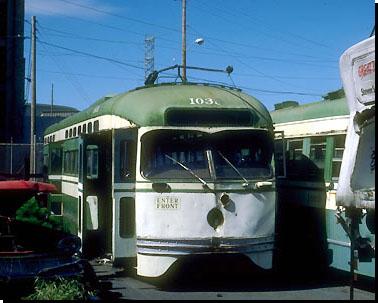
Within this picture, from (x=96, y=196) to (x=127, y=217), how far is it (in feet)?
4.86

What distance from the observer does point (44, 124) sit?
173ft

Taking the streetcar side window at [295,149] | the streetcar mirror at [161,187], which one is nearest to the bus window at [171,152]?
the streetcar mirror at [161,187]

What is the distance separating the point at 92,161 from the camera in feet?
39.6

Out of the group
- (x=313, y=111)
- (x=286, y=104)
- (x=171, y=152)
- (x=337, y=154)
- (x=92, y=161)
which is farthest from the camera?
(x=286, y=104)

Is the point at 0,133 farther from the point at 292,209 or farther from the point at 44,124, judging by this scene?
the point at 292,209

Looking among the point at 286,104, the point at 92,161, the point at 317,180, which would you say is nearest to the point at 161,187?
the point at 92,161

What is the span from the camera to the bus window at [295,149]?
1233cm

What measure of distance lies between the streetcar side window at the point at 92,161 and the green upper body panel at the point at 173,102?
2.22 ft

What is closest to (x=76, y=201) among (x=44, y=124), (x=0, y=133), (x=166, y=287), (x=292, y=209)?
(x=166, y=287)

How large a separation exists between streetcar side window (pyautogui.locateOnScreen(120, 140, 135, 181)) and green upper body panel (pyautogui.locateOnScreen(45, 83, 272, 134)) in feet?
1.09

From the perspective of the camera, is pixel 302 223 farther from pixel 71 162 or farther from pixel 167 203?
pixel 71 162

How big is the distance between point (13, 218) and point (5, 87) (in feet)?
126

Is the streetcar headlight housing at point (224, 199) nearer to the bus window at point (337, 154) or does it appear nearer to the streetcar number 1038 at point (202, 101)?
the streetcar number 1038 at point (202, 101)

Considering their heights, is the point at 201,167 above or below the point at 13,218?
above
